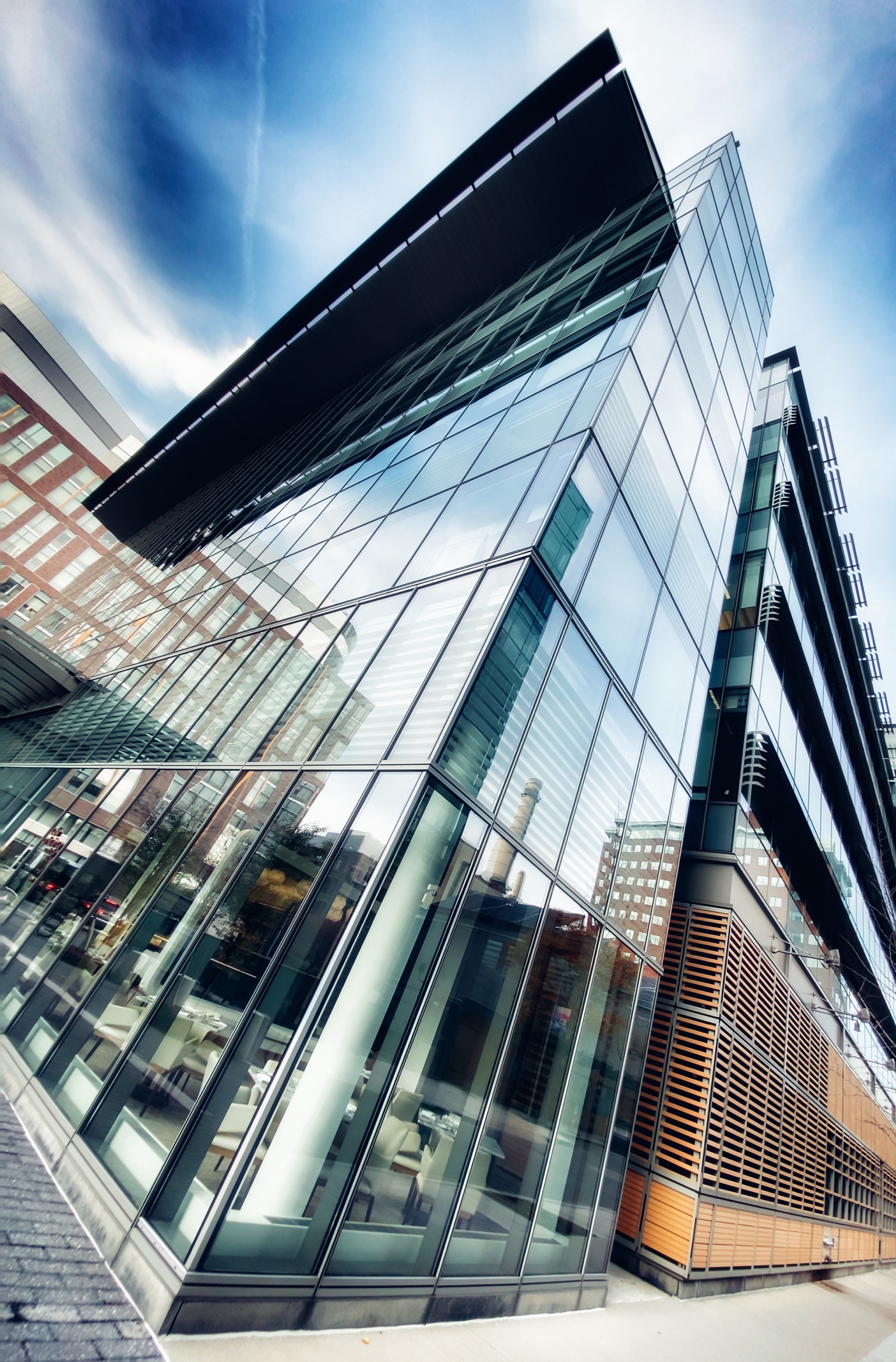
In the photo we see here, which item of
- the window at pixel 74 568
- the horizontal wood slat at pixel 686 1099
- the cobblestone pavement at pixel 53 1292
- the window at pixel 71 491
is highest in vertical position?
the window at pixel 71 491

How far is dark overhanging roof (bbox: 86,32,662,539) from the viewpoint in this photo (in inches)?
569

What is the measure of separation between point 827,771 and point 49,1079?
22.6m

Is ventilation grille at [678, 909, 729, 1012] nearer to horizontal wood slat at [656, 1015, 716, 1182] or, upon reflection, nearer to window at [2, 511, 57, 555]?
horizontal wood slat at [656, 1015, 716, 1182]

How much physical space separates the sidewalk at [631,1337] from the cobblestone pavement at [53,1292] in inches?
14.5

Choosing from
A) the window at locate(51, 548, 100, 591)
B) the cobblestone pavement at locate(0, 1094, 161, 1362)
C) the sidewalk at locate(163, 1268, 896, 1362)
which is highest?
the window at locate(51, 548, 100, 591)

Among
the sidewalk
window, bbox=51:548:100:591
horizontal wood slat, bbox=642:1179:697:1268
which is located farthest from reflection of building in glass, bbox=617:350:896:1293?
window, bbox=51:548:100:591

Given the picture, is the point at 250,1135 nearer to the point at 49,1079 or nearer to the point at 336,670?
the point at 49,1079

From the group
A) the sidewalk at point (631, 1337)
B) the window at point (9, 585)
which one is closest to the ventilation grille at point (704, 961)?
the sidewalk at point (631, 1337)

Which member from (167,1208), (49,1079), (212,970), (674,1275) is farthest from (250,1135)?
(674,1275)

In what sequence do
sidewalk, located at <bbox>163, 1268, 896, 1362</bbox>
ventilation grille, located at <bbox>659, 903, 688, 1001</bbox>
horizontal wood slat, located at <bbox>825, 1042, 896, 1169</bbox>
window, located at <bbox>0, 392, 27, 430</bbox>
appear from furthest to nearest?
window, located at <bbox>0, 392, 27, 430</bbox>, horizontal wood slat, located at <bbox>825, 1042, 896, 1169</bbox>, ventilation grille, located at <bbox>659, 903, 688, 1001</bbox>, sidewalk, located at <bbox>163, 1268, 896, 1362</bbox>

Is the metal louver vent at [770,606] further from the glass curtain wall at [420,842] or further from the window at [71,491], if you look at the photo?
the window at [71,491]

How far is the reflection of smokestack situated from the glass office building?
4 centimetres

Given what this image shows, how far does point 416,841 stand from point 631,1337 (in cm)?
668

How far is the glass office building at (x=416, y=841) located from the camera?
13.4 feet
